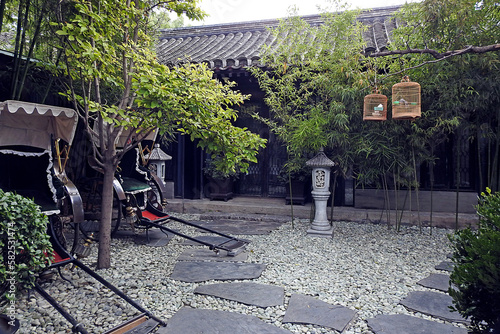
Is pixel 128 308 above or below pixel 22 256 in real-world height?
below

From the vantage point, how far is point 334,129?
5.37m

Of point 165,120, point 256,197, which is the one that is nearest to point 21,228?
point 165,120

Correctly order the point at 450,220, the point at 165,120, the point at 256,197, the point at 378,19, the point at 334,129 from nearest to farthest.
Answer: the point at 165,120, the point at 334,129, the point at 450,220, the point at 256,197, the point at 378,19

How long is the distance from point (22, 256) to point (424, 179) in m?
7.09

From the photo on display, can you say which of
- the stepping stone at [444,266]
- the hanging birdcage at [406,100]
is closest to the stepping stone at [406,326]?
the stepping stone at [444,266]

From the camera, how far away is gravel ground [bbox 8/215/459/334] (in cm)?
280

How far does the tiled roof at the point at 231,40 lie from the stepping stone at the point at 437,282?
4.85 meters

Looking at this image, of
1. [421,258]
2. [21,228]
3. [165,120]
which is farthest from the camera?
[421,258]

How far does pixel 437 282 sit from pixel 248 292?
211cm

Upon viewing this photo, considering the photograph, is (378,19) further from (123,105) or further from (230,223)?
(123,105)

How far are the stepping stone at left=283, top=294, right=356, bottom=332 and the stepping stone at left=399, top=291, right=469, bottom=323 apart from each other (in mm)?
628

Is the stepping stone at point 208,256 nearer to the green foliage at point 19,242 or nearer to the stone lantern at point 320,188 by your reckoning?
the stone lantern at point 320,188

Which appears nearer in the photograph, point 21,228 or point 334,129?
point 21,228

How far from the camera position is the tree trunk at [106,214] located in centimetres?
370
